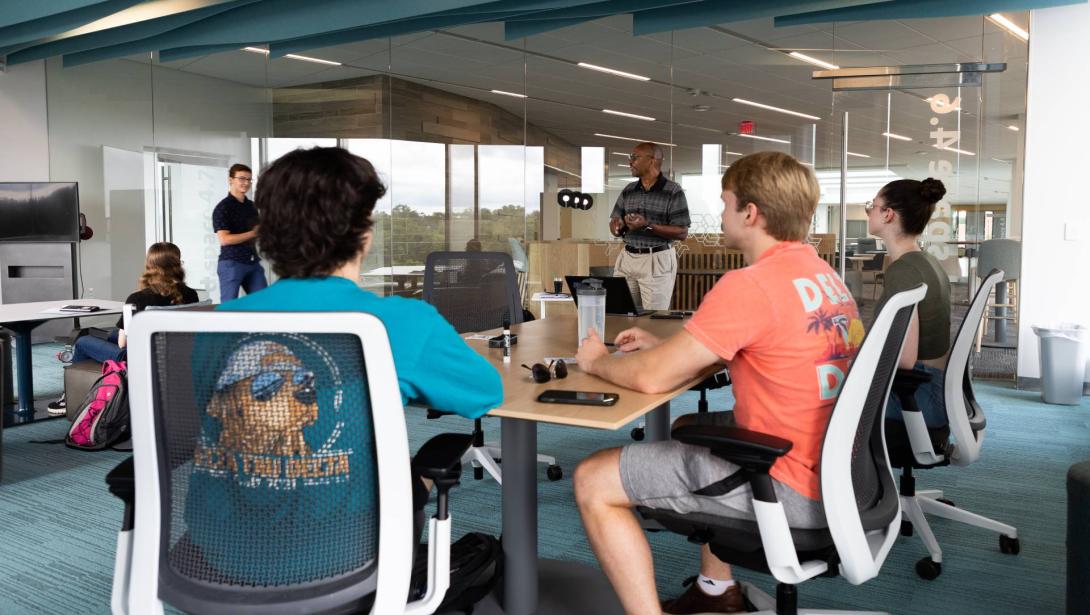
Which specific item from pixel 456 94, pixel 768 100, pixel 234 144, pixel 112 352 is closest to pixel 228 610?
pixel 112 352

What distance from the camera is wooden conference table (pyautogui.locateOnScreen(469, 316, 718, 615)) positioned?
1.78 metres

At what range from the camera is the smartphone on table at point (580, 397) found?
1.86 meters

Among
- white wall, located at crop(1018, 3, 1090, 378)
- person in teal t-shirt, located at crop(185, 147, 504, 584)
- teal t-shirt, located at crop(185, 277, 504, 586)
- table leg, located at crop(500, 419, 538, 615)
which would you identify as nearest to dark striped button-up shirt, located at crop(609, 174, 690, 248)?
white wall, located at crop(1018, 3, 1090, 378)

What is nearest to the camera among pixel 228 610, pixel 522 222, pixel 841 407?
pixel 228 610

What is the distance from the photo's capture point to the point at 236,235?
253 inches

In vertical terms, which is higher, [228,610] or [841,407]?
[841,407]

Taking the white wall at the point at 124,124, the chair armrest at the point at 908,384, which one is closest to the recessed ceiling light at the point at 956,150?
the chair armrest at the point at 908,384

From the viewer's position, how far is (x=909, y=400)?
2.61 meters

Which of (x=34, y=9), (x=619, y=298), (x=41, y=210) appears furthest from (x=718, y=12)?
(x=41, y=210)

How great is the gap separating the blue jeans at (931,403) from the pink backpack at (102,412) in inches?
141

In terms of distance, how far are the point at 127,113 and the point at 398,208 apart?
3177 mm

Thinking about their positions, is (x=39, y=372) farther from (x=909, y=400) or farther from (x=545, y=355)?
(x=909, y=400)

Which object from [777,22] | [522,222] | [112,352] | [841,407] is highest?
[777,22]

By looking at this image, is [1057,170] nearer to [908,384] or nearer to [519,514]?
[908,384]
